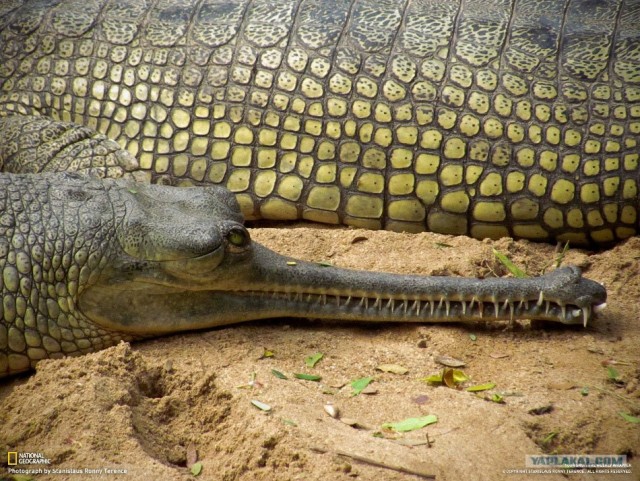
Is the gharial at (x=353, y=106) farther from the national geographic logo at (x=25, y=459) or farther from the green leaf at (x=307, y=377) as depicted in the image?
the national geographic logo at (x=25, y=459)

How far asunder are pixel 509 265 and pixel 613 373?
1.01m

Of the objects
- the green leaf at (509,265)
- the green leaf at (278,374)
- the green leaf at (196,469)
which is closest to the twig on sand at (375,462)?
the green leaf at (196,469)

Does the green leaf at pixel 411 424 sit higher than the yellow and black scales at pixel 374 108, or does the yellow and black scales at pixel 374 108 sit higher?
the yellow and black scales at pixel 374 108

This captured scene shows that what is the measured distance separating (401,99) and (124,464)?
9.44ft

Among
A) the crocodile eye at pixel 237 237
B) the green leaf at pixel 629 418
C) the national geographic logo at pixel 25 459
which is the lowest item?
the national geographic logo at pixel 25 459

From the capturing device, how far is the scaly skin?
3553mm

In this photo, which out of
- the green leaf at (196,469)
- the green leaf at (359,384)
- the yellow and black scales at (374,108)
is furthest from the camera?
the yellow and black scales at (374,108)

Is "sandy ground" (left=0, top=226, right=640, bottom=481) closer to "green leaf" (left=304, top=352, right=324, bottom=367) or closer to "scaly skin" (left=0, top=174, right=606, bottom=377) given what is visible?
"green leaf" (left=304, top=352, right=324, bottom=367)

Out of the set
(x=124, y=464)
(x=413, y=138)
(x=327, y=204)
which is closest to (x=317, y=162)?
(x=327, y=204)

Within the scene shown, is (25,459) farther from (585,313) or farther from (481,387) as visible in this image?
(585,313)

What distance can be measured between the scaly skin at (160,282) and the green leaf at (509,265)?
1.84 ft

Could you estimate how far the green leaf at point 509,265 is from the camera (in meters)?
4.41

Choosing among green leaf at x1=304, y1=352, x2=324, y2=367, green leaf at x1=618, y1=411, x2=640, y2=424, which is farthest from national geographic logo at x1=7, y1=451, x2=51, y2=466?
green leaf at x1=618, y1=411, x2=640, y2=424

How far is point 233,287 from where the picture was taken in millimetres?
3721
